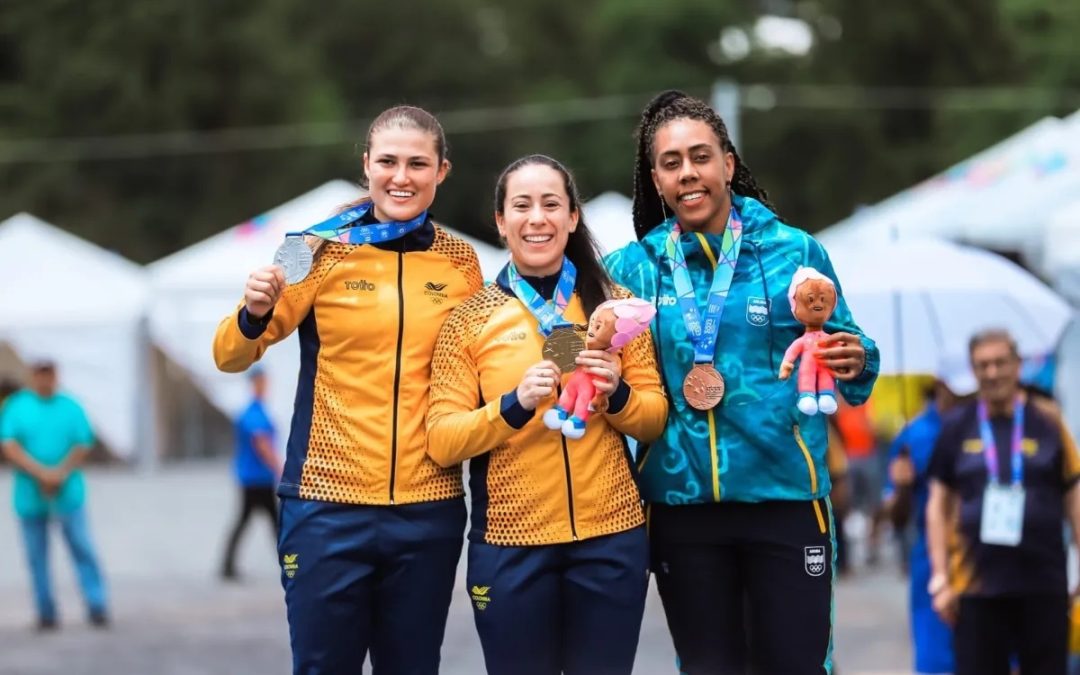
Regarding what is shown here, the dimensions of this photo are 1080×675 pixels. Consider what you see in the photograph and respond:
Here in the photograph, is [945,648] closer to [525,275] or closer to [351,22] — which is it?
[525,275]

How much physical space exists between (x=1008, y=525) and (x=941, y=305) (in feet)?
6.47

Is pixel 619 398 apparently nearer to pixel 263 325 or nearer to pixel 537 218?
pixel 537 218

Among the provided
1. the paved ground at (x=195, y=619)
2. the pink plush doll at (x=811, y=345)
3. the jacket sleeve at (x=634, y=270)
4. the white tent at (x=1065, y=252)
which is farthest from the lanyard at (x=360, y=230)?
the white tent at (x=1065, y=252)

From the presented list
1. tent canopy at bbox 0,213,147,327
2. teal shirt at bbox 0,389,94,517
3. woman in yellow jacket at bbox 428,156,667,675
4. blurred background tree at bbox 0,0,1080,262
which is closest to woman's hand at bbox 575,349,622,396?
woman in yellow jacket at bbox 428,156,667,675

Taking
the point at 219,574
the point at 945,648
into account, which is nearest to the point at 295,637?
the point at 945,648

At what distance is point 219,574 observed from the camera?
1465 cm

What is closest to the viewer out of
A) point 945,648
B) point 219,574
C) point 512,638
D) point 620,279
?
point 512,638

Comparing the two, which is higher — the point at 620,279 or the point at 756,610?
the point at 620,279

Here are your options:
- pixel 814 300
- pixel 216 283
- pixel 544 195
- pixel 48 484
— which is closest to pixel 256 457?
pixel 216 283

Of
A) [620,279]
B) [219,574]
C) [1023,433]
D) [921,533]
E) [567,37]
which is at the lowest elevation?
[219,574]

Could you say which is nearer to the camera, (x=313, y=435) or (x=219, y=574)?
(x=313, y=435)

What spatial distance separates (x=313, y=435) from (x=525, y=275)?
29.4 inches

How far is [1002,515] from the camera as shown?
6402 millimetres

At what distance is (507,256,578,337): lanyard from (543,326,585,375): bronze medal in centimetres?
5
